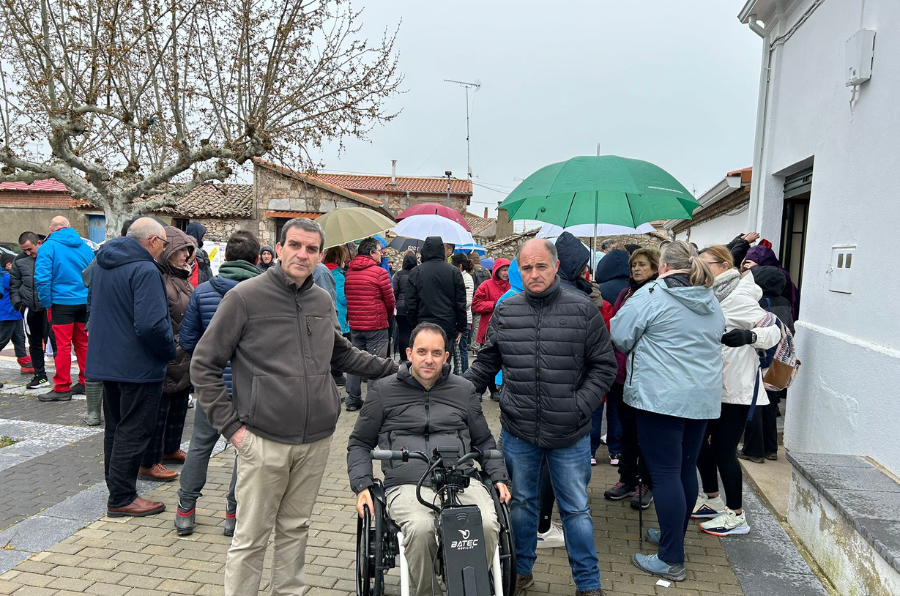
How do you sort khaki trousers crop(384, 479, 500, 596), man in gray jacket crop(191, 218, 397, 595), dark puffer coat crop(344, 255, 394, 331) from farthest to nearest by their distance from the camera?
dark puffer coat crop(344, 255, 394, 331), man in gray jacket crop(191, 218, 397, 595), khaki trousers crop(384, 479, 500, 596)

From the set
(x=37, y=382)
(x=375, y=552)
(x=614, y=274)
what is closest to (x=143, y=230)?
(x=375, y=552)

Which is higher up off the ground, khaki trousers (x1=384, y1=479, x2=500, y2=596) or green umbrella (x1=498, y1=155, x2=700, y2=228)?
green umbrella (x1=498, y1=155, x2=700, y2=228)

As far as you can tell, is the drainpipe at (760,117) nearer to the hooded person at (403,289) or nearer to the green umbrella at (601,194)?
the green umbrella at (601,194)

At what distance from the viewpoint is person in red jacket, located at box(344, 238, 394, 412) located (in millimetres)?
7398

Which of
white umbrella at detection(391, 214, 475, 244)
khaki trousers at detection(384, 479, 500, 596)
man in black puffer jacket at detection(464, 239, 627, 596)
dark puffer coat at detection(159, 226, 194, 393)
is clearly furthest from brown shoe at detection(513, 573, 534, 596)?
white umbrella at detection(391, 214, 475, 244)

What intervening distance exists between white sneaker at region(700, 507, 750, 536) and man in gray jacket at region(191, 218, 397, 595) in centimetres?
275

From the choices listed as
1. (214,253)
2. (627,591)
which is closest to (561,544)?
(627,591)

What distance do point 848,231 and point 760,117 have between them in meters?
3.32

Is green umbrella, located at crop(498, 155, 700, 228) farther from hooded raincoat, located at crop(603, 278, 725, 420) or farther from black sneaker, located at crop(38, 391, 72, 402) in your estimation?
black sneaker, located at crop(38, 391, 72, 402)

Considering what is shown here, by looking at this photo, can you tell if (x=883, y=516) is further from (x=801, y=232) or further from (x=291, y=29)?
(x=291, y=29)

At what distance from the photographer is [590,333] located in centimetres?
322

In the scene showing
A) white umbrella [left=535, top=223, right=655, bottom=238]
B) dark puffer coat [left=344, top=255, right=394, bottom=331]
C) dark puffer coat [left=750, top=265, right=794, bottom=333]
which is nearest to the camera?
dark puffer coat [left=750, top=265, right=794, bottom=333]

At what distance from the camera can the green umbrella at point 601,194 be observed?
4883mm

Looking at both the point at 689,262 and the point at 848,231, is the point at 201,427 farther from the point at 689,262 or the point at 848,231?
the point at 848,231
